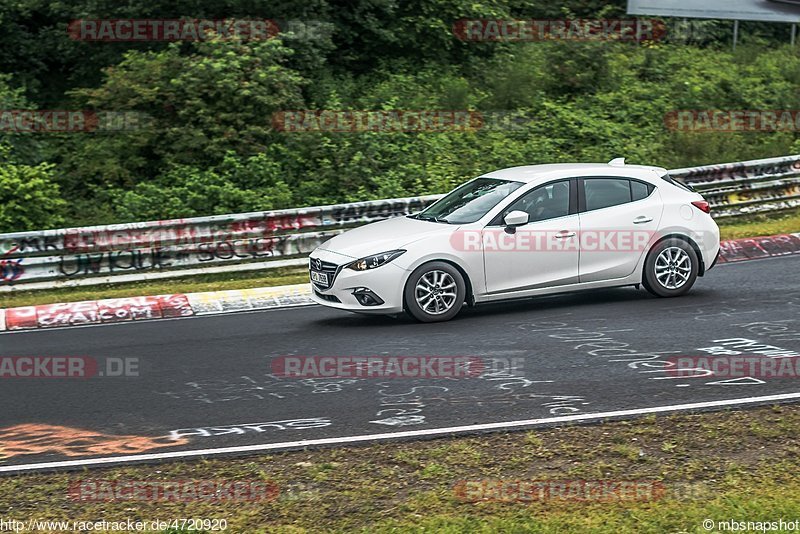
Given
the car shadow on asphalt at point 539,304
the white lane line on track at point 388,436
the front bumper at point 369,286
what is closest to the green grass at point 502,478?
the white lane line on track at point 388,436

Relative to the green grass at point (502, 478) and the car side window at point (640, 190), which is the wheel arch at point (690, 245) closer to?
the car side window at point (640, 190)

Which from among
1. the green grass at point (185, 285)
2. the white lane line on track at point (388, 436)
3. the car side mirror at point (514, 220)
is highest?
the car side mirror at point (514, 220)

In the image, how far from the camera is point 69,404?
8.80m

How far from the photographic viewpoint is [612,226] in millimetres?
11953

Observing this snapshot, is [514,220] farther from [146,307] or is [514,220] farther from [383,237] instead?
[146,307]

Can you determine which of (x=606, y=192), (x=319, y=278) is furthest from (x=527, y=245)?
(x=319, y=278)

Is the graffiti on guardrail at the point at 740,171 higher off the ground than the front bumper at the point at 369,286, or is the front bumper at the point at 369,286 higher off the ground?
the graffiti on guardrail at the point at 740,171

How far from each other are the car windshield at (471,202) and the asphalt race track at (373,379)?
1.17 m

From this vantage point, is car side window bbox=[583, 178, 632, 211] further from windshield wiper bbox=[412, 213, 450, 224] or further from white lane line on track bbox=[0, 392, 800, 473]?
white lane line on track bbox=[0, 392, 800, 473]

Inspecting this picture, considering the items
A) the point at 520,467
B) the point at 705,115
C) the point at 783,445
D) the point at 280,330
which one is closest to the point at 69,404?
the point at 280,330

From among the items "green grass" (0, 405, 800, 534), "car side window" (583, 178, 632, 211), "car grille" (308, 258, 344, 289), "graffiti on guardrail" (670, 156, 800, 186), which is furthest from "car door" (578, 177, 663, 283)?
"graffiti on guardrail" (670, 156, 800, 186)

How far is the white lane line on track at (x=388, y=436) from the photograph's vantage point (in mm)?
7020

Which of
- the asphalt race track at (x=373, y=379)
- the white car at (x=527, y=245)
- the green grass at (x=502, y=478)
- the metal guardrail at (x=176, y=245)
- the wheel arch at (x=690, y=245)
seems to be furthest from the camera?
the metal guardrail at (x=176, y=245)

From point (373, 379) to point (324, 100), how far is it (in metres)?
14.7
